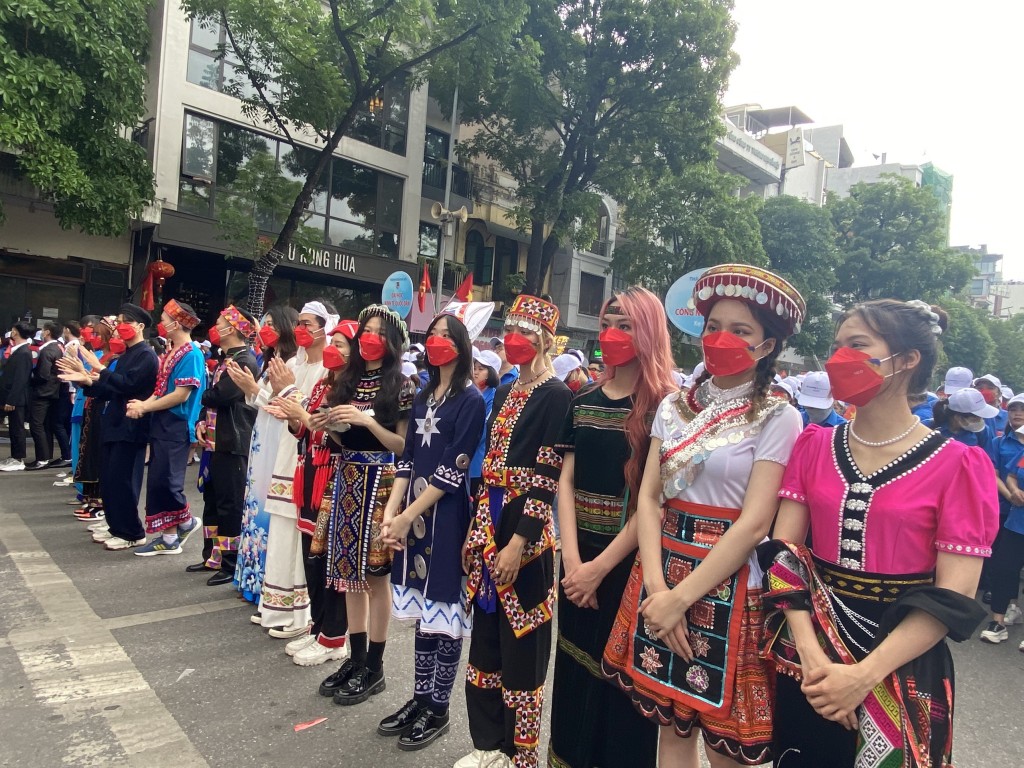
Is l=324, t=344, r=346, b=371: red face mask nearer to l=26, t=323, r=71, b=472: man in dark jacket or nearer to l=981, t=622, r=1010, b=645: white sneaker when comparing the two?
l=981, t=622, r=1010, b=645: white sneaker

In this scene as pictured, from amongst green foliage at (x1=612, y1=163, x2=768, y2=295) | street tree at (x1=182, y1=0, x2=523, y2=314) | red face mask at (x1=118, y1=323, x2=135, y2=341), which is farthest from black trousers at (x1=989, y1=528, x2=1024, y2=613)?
green foliage at (x1=612, y1=163, x2=768, y2=295)

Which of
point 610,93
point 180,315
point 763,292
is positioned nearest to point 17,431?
point 180,315

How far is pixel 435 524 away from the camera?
9.89ft

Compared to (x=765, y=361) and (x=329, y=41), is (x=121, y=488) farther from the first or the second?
(x=329, y=41)

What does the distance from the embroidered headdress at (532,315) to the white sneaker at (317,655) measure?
7.41 feet

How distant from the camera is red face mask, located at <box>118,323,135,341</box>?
5809 millimetres

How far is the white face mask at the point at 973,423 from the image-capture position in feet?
18.6

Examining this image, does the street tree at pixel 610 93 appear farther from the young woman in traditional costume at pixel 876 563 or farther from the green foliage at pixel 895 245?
the young woman in traditional costume at pixel 876 563

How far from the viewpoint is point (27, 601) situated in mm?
4590

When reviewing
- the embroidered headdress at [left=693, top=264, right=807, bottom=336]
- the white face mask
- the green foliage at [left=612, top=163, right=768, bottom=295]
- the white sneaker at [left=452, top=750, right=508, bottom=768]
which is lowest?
the white sneaker at [left=452, top=750, right=508, bottom=768]

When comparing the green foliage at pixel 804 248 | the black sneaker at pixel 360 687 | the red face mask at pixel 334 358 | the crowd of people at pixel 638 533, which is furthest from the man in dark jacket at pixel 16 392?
the green foliage at pixel 804 248

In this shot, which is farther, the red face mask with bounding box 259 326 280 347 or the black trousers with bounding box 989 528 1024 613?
the black trousers with bounding box 989 528 1024 613

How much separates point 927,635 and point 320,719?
2725mm

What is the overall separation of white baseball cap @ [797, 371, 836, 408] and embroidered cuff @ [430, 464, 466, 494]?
12.1 ft
